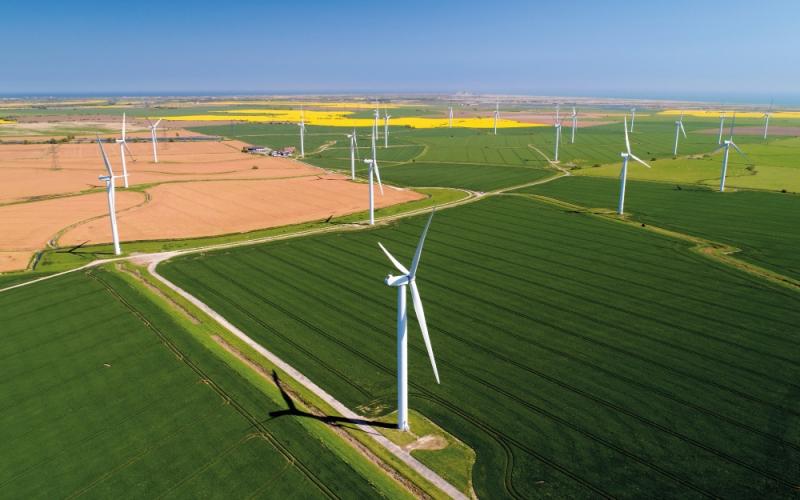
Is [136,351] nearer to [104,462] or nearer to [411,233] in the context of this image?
[104,462]

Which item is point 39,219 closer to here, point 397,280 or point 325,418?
point 325,418

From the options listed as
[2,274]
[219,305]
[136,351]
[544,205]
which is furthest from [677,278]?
[2,274]

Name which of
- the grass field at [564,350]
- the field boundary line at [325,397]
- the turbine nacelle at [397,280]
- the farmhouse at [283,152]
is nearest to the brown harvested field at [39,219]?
the grass field at [564,350]

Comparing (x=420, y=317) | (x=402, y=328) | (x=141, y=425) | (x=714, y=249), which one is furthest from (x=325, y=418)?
(x=714, y=249)

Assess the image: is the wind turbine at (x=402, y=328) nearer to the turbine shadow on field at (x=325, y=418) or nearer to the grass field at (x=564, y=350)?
the turbine shadow on field at (x=325, y=418)

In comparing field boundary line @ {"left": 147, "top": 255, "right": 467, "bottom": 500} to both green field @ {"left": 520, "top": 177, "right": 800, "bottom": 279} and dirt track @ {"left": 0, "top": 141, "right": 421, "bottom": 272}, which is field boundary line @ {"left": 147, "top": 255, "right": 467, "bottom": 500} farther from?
green field @ {"left": 520, "top": 177, "right": 800, "bottom": 279}

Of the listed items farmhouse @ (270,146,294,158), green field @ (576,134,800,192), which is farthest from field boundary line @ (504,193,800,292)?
farmhouse @ (270,146,294,158)
